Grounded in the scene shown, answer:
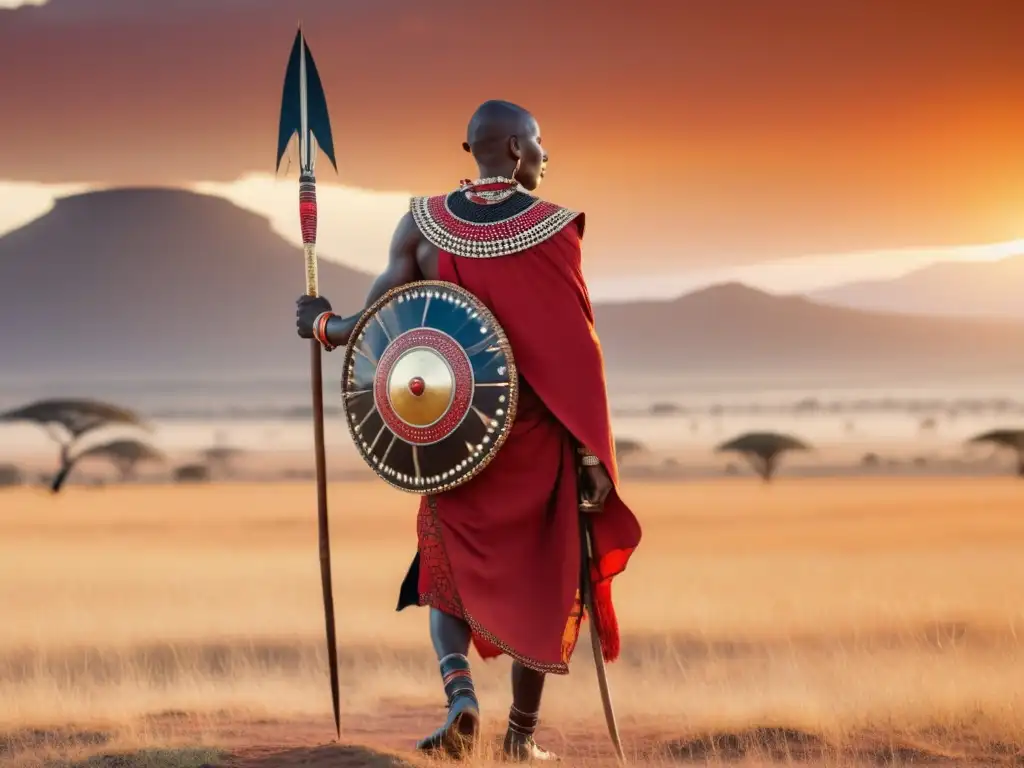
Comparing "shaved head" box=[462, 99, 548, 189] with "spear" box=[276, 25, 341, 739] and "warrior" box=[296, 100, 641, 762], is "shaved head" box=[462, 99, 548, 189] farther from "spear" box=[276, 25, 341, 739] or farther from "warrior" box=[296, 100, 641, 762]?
"spear" box=[276, 25, 341, 739]

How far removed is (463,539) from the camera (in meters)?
6.23

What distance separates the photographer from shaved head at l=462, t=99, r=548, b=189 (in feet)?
20.6

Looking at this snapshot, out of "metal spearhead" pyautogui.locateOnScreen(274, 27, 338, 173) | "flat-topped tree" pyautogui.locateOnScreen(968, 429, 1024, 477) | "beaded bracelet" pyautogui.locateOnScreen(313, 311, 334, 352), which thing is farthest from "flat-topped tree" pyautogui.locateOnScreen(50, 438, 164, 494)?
"beaded bracelet" pyautogui.locateOnScreen(313, 311, 334, 352)

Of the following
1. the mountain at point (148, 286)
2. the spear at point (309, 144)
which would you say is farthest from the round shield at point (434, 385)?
the mountain at point (148, 286)

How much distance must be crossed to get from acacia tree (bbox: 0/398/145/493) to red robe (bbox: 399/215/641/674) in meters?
29.3

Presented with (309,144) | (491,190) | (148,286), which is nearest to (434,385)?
(491,190)

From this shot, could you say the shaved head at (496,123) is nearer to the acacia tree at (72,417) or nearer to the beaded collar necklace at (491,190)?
the beaded collar necklace at (491,190)

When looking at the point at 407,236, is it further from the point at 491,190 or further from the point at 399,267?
the point at 491,190

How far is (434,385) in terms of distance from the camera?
6008mm

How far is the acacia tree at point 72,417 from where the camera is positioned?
3425 cm

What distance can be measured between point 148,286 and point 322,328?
13321 centimetres

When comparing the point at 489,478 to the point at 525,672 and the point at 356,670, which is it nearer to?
the point at 525,672

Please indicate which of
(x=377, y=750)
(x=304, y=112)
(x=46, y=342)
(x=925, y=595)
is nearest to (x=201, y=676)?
(x=377, y=750)

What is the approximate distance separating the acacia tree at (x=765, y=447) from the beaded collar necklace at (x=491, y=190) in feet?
95.2
